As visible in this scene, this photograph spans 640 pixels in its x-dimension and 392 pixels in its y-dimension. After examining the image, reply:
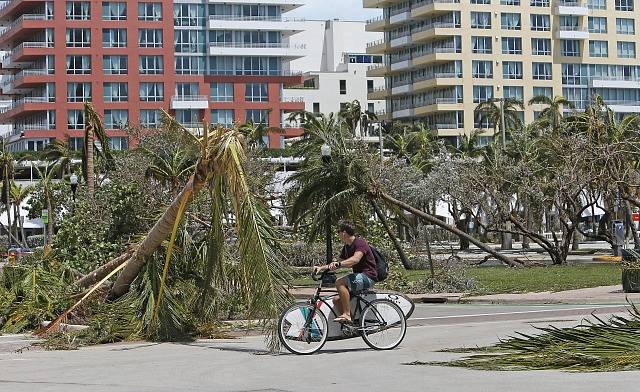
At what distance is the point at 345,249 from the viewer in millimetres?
16109

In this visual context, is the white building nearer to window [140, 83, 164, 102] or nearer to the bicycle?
window [140, 83, 164, 102]

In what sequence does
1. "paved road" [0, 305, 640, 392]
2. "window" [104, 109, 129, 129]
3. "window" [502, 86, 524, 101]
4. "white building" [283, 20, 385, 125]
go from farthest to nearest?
"white building" [283, 20, 385, 125], "window" [502, 86, 524, 101], "window" [104, 109, 129, 129], "paved road" [0, 305, 640, 392]

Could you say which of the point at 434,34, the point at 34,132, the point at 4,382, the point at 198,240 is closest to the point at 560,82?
the point at 434,34

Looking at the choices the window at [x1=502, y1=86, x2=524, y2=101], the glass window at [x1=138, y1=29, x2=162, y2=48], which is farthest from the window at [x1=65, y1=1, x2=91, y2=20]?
the window at [x1=502, y1=86, x2=524, y2=101]

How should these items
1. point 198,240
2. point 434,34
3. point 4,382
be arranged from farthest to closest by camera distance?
point 434,34 → point 198,240 → point 4,382

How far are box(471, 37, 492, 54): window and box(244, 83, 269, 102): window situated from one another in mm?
24125

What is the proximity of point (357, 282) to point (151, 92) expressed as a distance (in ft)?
324

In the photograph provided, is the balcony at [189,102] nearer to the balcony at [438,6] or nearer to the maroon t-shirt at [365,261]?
the balcony at [438,6]

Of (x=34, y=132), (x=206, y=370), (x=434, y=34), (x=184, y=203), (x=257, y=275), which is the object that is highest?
(x=434, y=34)

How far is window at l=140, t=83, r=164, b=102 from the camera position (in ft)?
366

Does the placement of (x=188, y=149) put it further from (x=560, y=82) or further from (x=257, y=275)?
(x=560, y=82)

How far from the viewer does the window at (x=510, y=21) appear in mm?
119938

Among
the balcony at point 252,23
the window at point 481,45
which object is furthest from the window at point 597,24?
the balcony at point 252,23

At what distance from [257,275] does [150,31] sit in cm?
9916
